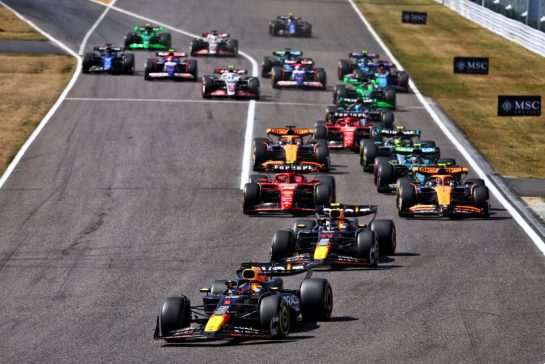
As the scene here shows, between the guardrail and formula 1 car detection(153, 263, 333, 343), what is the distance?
1845 inches

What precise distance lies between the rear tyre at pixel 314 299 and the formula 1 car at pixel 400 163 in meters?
12.7

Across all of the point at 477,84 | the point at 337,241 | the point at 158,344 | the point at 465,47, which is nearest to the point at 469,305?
the point at 337,241

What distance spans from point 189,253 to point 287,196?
442 cm

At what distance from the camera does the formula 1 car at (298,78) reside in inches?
2179

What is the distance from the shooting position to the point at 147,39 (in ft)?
217

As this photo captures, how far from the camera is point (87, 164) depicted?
41250 mm

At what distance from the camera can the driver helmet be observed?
23.7 m

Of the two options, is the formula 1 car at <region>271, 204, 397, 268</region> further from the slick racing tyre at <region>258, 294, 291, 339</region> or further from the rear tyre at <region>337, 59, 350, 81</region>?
the rear tyre at <region>337, 59, 350, 81</region>

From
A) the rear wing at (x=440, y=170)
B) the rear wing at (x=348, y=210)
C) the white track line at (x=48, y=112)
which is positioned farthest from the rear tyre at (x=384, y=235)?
the white track line at (x=48, y=112)

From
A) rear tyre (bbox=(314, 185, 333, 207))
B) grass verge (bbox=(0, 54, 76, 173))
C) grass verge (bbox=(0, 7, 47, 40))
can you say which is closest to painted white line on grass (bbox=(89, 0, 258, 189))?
rear tyre (bbox=(314, 185, 333, 207))

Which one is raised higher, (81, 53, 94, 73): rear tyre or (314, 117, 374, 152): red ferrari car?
(81, 53, 94, 73): rear tyre

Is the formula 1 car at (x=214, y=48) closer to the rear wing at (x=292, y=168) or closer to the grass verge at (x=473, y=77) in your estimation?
the grass verge at (x=473, y=77)

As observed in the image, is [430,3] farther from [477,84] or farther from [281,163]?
[281,163]

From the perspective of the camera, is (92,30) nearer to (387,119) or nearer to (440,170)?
(387,119)
